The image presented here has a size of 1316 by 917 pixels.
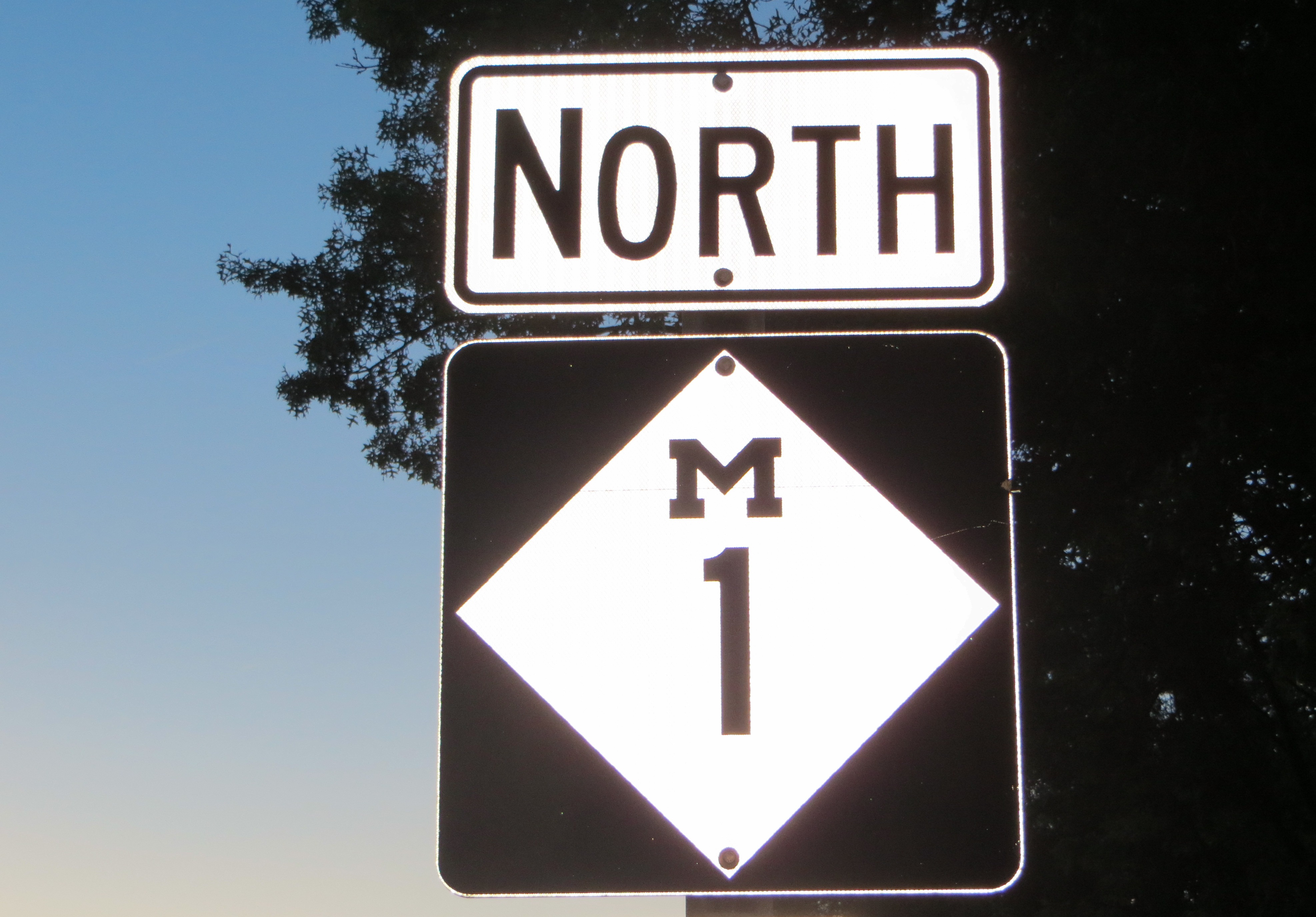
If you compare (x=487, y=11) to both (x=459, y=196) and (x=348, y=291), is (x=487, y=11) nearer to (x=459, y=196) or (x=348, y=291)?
(x=348, y=291)

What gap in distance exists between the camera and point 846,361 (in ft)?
6.15

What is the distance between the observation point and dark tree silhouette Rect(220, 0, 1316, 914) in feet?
33.4

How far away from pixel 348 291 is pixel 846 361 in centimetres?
1289

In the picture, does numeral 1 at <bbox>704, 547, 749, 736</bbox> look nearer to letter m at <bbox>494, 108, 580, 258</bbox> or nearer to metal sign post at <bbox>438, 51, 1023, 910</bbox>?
metal sign post at <bbox>438, 51, 1023, 910</bbox>

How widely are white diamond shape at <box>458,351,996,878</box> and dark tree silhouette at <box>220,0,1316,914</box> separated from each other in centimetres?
624

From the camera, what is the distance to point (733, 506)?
181 cm

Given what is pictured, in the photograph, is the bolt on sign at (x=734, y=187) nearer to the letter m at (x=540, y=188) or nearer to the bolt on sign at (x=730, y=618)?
the letter m at (x=540, y=188)

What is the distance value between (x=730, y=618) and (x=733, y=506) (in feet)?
0.46

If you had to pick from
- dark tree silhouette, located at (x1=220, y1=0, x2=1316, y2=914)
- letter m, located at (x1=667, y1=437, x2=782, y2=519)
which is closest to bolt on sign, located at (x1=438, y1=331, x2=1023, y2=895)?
letter m, located at (x1=667, y1=437, x2=782, y2=519)

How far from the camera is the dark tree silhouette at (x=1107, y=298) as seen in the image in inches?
401

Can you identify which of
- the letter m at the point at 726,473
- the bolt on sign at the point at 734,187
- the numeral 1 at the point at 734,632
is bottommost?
the numeral 1 at the point at 734,632

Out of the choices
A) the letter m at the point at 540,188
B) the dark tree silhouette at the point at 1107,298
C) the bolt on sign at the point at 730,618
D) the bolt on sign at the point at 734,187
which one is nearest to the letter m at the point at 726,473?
the bolt on sign at the point at 730,618

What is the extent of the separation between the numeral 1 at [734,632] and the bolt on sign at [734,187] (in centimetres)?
37

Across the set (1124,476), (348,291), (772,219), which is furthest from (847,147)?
(348,291)
